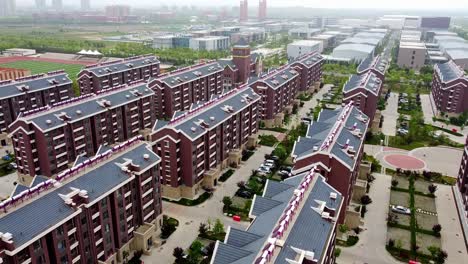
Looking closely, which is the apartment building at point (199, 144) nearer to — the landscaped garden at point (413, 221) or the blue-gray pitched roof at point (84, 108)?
the blue-gray pitched roof at point (84, 108)

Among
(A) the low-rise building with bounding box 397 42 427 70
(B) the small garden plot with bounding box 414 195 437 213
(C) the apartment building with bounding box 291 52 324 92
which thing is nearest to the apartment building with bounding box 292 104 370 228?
(B) the small garden plot with bounding box 414 195 437 213

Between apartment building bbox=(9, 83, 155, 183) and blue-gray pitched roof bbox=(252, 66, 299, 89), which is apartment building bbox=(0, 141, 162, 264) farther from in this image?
blue-gray pitched roof bbox=(252, 66, 299, 89)

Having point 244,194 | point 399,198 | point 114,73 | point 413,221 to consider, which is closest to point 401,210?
point 413,221

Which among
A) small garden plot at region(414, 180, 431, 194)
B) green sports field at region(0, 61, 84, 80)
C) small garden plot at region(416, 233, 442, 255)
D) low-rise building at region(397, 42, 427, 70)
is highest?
low-rise building at region(397, 42, 427, 70)

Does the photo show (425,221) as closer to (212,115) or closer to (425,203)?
(425,203)

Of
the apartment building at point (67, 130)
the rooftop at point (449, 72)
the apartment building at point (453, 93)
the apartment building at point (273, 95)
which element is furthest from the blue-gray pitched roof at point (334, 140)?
the rooftop at point (449, 72)
